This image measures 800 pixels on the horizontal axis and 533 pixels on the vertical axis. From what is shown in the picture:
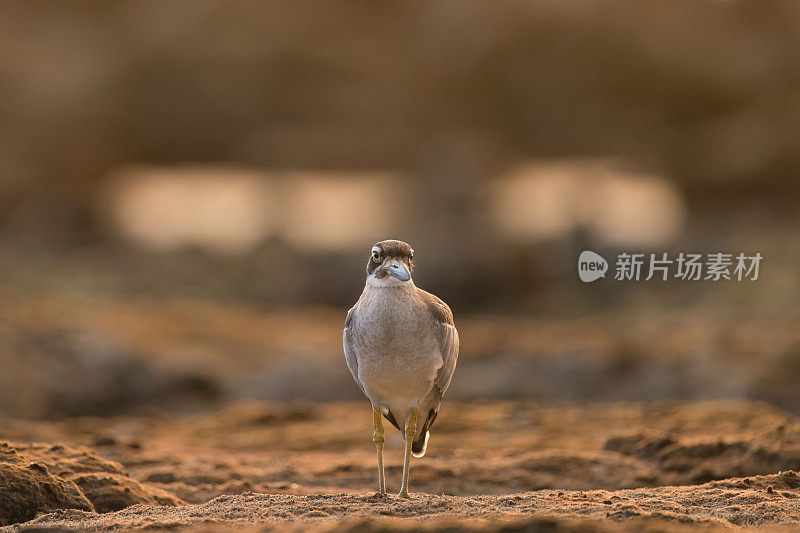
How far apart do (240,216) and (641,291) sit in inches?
546

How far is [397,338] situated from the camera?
16.1ft

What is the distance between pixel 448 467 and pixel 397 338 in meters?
2.65

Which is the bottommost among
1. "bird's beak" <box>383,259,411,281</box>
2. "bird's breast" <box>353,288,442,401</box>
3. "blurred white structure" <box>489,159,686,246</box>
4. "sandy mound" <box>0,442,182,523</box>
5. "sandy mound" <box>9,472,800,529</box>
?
"sandy mound" <box>9,472,800,529</box>

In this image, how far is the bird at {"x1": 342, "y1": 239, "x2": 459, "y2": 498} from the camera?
4.89 meters

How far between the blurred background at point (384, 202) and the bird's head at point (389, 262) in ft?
24.0

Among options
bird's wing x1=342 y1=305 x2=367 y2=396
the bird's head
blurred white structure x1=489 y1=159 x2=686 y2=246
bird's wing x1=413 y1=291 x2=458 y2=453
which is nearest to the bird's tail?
bird's wing x1=413 y1=291 x2=458 y2=453

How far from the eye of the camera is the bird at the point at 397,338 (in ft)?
16.1

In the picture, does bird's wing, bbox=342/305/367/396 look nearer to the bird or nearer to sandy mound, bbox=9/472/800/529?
the bird

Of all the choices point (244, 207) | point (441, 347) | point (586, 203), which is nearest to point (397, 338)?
point (441, 347)

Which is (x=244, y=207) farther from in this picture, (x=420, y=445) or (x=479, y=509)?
(x=479, y=509)

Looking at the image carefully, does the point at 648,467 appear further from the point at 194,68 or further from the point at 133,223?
the point at 194,68

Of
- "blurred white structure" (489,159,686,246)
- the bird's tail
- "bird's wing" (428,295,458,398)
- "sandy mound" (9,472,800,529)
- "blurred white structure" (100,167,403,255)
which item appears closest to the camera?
"sandy mound" (9,472,800,529)

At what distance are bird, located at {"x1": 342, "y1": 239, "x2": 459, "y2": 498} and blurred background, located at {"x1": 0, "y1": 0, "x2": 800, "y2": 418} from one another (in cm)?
699

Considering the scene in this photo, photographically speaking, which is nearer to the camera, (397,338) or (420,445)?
(397,338)
